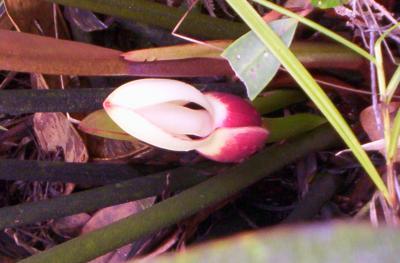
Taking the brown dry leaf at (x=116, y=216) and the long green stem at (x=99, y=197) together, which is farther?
Result: the brown dry leaf at (x=116, y=216)

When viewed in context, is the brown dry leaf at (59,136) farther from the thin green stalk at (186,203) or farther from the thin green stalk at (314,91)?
the thin green stalk at (314,91)

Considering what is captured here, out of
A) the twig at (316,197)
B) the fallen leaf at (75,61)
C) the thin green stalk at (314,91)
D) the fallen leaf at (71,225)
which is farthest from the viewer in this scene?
the fallen leaf at (71,225)

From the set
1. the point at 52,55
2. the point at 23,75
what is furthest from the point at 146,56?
the point at 23,75

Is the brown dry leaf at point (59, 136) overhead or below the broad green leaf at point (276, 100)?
below

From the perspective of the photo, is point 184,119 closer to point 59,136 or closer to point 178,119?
point 178,119

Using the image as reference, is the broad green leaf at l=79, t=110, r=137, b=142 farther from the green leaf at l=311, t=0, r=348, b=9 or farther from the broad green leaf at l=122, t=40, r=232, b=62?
the green leaf at l=311, t=0, r=348, b=9

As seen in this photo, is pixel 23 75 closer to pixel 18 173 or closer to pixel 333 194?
pixel 18 173

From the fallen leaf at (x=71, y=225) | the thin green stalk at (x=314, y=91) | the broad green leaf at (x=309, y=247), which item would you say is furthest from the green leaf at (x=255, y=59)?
the fallen leaf at (x=71, y=225)
